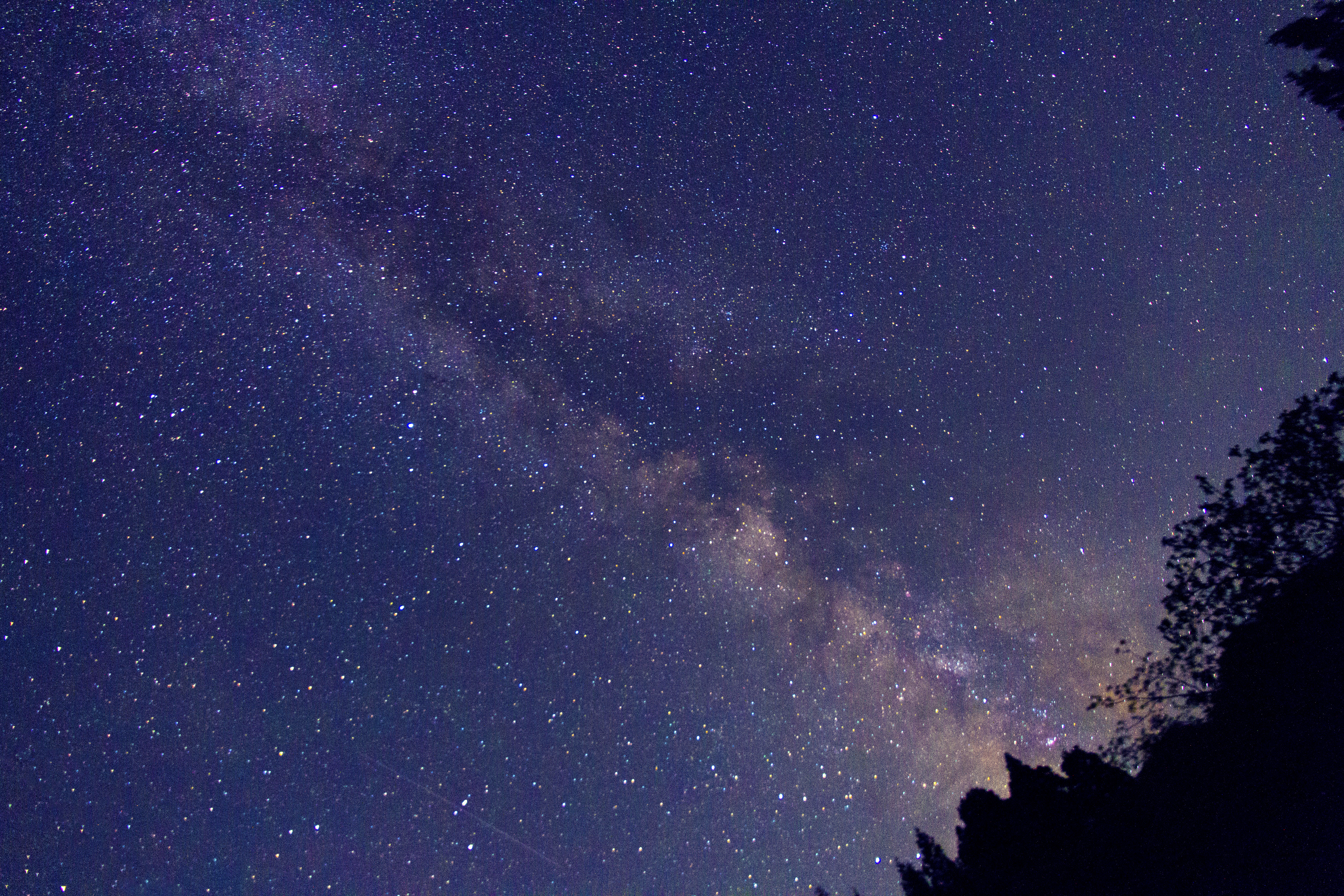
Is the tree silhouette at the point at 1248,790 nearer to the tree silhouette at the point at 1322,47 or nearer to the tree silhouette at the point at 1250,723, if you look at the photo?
the tree silhouette at the point at 1250,723

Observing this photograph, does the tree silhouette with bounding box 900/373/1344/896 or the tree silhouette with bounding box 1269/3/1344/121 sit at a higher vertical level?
the tree silhouette with bounding box 1269/3/1344/121

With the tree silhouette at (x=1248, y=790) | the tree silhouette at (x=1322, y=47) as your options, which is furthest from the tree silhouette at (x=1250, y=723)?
the tree silhouette at (x=1322, y=47)

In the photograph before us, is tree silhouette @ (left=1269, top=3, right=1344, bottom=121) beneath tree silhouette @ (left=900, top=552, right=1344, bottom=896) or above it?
above

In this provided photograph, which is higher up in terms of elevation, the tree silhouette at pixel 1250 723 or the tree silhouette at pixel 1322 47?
the tree silhouette at pixel 1322 47

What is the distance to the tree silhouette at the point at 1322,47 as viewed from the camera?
12234 millimetres

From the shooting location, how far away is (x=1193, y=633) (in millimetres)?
13000

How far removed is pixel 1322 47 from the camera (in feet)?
41.0

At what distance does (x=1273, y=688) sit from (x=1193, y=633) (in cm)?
158

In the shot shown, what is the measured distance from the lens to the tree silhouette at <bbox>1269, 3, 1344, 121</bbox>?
→ 40.1 feet

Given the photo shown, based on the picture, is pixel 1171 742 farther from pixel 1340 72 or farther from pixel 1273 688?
pixel 1340 72

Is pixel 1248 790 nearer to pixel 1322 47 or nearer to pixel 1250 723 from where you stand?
pixel 1250 723

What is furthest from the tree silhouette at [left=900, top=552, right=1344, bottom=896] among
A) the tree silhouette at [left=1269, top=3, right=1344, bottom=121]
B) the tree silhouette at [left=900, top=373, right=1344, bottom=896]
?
the tree silhouette at [left=1269, top=3, right=1344, bottom=121]

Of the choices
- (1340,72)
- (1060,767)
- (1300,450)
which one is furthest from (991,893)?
(1340,72)

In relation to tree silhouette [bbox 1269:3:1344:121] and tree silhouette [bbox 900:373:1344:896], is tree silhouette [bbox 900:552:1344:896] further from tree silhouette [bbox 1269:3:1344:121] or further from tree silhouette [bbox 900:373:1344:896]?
tree silhouette [bbox 1269:3:1344:121]
